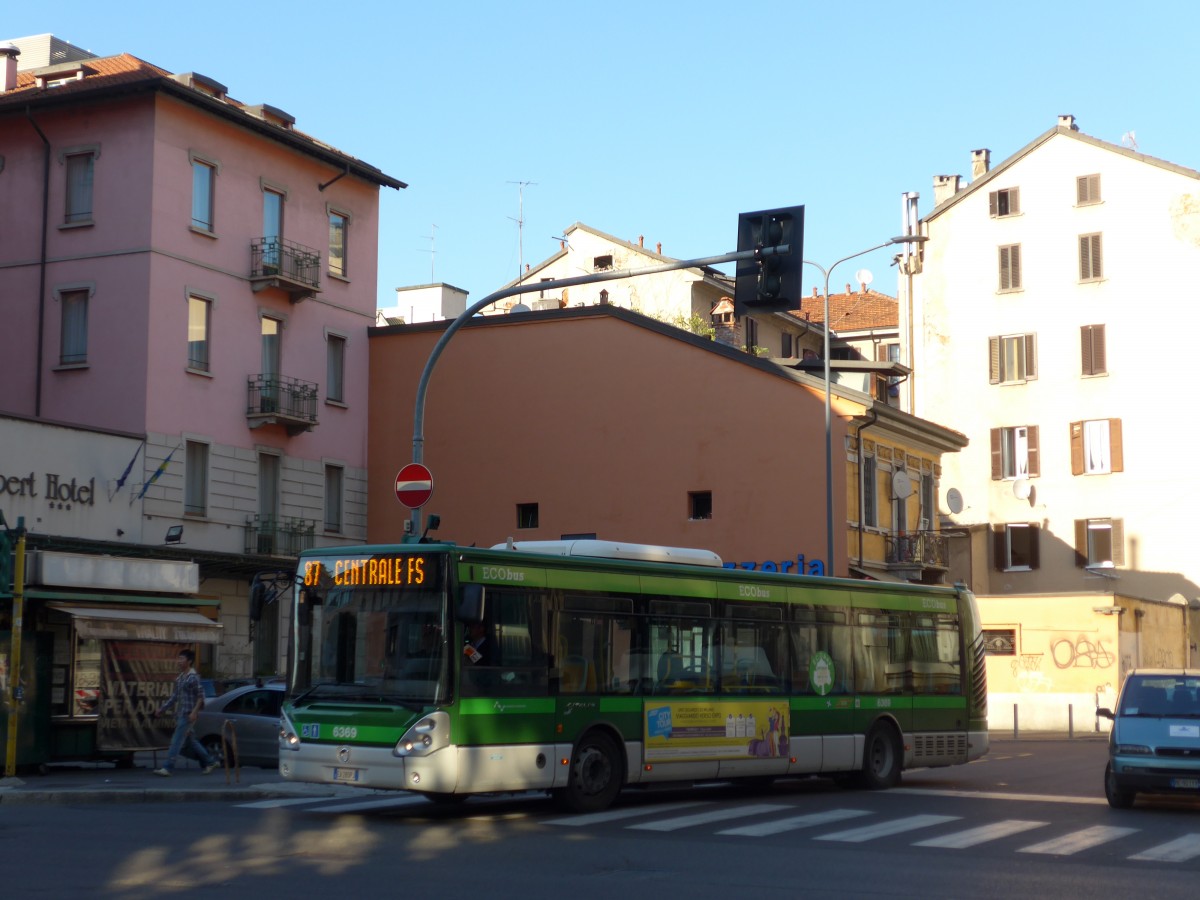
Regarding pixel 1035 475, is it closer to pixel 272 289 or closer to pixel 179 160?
pixel 272 289

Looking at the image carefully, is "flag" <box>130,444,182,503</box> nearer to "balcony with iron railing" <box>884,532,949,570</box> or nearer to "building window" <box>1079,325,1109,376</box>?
"balcony with iron railing" <box>884,532,949,570</box>

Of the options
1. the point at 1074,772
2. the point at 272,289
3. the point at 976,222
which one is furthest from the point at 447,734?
the point at 976,222

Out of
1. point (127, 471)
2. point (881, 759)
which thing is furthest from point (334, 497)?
point (881, 759)

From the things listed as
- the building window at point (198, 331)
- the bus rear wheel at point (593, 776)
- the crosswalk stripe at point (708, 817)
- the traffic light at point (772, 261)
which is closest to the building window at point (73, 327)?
the building window at point (198, 331)

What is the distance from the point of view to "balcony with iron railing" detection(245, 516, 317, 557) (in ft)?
128

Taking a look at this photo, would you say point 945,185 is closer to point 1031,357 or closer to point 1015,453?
point 1031,357

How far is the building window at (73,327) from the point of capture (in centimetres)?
3747

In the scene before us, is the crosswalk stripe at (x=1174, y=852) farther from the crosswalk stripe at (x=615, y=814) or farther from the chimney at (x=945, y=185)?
the chimney at (x=945, y=185)

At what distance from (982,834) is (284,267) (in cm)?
2836

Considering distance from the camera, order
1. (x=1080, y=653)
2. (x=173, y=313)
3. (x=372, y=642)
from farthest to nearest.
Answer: (x=1080, y=653) < (x=173, y=313) < (x=372, y=642)

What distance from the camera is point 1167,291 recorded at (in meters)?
52.6

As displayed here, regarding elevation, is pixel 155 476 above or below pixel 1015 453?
below

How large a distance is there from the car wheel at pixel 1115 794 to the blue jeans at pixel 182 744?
37.3ft

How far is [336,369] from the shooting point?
141ft
